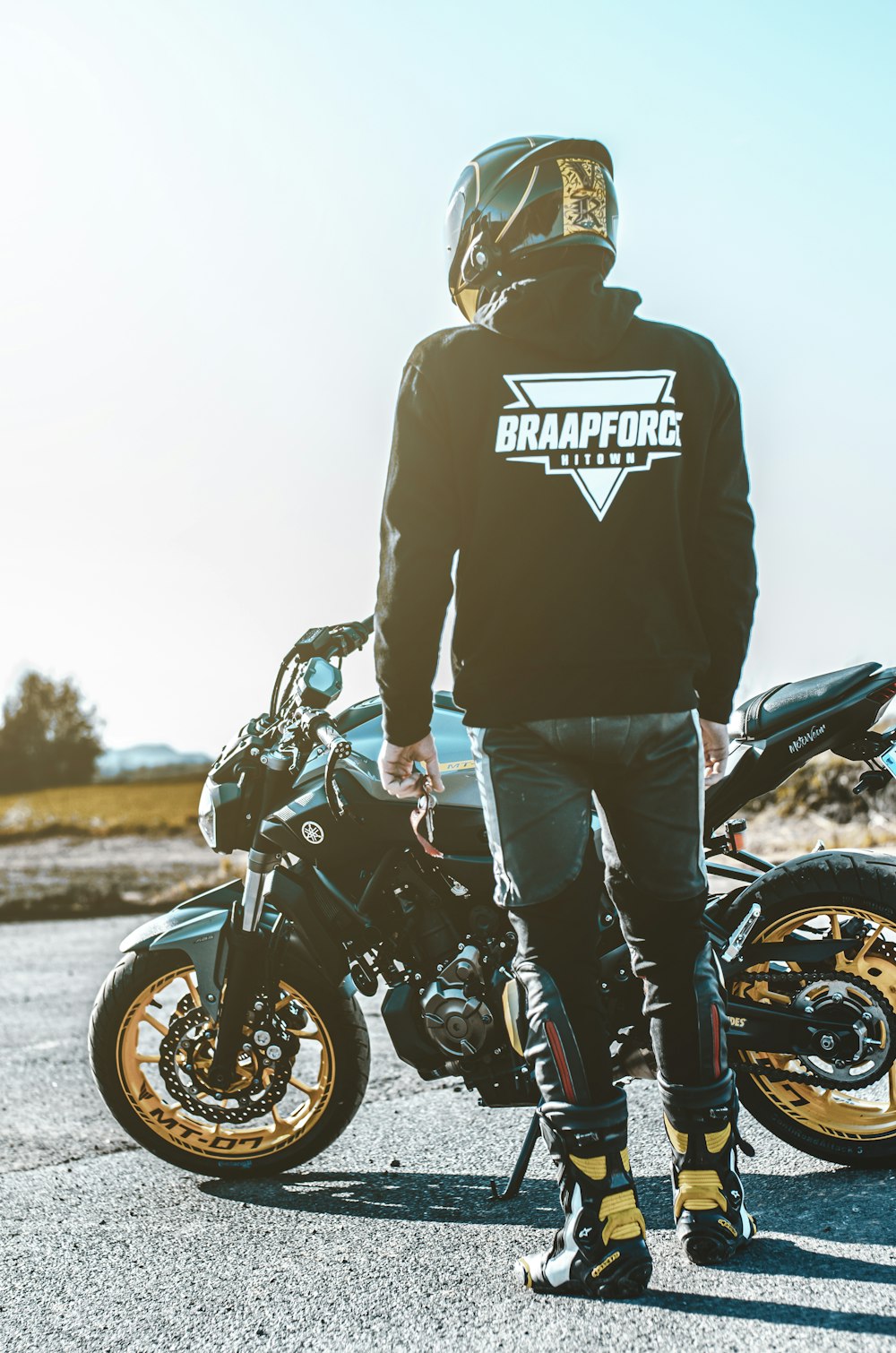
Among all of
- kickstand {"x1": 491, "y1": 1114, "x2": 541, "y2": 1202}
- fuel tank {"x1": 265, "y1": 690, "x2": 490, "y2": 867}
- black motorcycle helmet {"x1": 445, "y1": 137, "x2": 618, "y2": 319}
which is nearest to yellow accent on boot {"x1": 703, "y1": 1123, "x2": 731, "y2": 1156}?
kickstand {"x1": 491, "y1": 1114, "x2": 541, "y2": 1202}

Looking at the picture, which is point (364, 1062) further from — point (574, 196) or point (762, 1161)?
point (574, 196)

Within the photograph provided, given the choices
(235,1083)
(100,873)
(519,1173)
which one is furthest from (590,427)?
(100,873)

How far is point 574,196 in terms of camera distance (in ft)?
8.10

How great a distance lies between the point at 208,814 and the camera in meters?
3.39

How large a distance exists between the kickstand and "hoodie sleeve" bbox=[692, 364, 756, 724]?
4.09 ft

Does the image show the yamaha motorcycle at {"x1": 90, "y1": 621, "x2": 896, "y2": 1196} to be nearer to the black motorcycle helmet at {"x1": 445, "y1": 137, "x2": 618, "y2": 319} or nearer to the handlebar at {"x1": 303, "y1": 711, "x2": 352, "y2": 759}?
the handlebar at {"x1": 303, "y1": 711, "x2": 352, "y2": 759}

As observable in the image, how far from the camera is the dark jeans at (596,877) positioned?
7.97 feet

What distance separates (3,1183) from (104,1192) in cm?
34

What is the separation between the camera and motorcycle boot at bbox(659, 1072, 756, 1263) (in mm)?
2572

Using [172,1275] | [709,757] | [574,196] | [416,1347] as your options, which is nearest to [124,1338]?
[172,1275]

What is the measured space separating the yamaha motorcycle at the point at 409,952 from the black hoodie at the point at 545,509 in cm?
59

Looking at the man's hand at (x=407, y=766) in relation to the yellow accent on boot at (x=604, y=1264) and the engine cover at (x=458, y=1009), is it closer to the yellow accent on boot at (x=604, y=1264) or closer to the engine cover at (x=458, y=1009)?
the engine cover at (x=458, y=1009)

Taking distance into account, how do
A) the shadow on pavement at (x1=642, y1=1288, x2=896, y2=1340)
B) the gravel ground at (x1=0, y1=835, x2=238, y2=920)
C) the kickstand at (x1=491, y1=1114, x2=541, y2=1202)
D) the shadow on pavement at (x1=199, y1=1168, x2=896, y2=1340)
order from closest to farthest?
the shadow on pavement at (x1=642, y1=1288, x2=896, y2=1340) → the shadow on pavement at (x1=199, y1=1168, x2=896, y2=1340) → the kickstand at (x1=491, y1=1114, x2=541, y2=1202) → the gravel ground at (x1=0, y1=835, x2=238, y2=920)

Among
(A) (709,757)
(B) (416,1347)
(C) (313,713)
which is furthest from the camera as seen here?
(C) (313,713)
